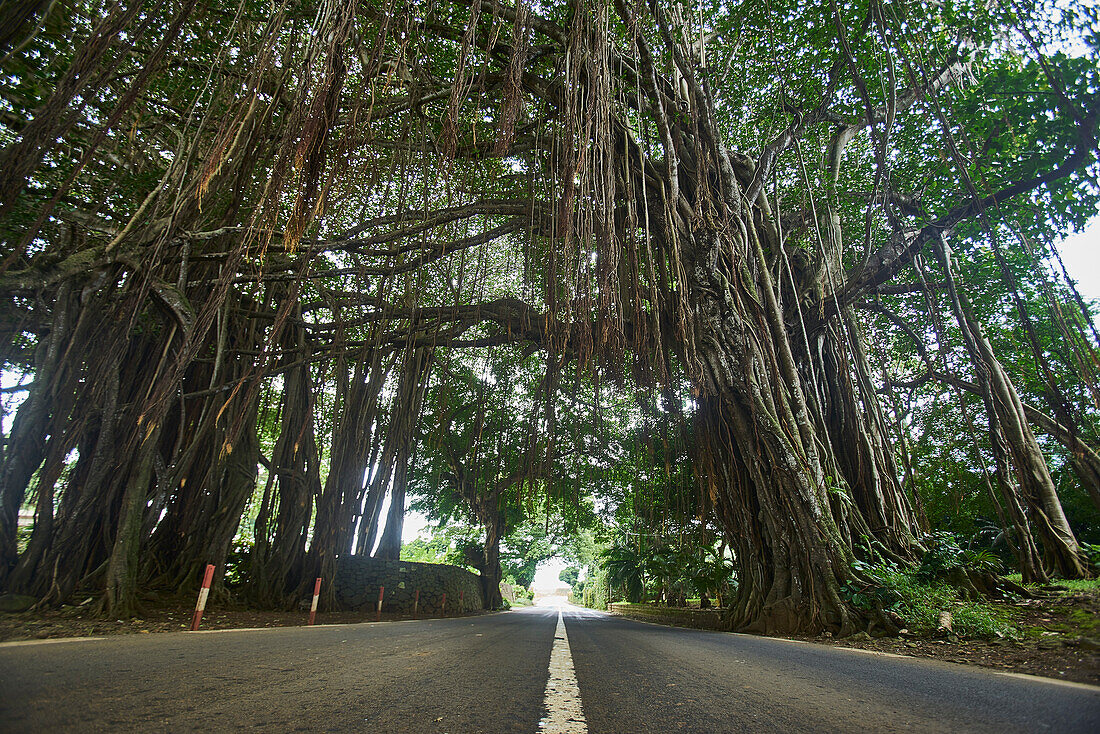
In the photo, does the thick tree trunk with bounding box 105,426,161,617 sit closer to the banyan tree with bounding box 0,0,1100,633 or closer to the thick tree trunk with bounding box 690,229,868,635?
the banyan tree with bounding box 0,0,1100,633

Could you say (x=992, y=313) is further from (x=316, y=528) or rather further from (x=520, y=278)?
(x=316, y=528)

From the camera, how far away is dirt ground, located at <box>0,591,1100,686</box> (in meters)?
1.30

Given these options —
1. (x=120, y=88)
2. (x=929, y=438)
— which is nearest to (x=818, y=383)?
(x=929, y=438)

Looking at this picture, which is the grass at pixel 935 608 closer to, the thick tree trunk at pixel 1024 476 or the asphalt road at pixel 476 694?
the asphalt road at pixel 476 694

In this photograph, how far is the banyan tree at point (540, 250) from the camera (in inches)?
131

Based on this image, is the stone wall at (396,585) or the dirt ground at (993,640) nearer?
the dirt ground at (993,640)

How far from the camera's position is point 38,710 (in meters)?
0.97

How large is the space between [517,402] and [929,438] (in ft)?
27.4

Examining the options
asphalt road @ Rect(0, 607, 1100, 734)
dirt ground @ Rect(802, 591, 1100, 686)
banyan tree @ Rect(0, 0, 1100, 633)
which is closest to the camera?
asphalt road @ Rect(0, 607, 1100, 734)

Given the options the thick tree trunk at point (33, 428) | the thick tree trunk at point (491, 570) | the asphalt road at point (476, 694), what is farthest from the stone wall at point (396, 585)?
the asphalt road at point (476, 694)

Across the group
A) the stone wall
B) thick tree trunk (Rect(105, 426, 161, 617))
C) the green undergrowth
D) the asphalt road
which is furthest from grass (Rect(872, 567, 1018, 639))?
the stone wall

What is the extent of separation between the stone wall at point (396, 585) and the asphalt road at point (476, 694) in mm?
7422

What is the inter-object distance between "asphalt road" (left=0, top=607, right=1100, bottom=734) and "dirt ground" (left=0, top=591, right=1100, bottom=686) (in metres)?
0.15

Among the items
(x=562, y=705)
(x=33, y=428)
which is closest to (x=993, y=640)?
(x=562, y=705)
